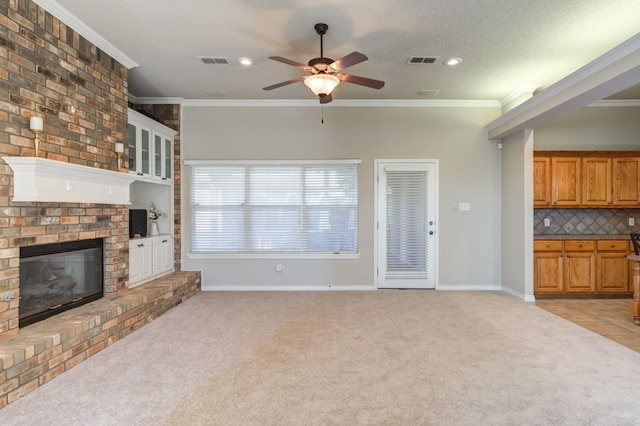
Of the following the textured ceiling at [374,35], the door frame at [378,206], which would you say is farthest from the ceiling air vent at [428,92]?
the door frame at [378,206]

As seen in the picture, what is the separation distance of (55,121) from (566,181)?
20.8ft

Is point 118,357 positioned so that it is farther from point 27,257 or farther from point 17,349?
point 27,257

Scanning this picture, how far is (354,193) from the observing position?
5.39 m

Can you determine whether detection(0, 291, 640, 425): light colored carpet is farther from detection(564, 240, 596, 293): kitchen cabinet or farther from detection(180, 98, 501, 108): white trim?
detection(180, 98, 501, 108): white trim

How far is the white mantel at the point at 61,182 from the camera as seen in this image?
8.44 ft

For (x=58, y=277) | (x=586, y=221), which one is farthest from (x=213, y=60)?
(x=586, y=221)

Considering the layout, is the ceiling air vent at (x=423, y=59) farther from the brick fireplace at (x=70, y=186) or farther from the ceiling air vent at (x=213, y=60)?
the brick fireplace at (x=70, y=186)

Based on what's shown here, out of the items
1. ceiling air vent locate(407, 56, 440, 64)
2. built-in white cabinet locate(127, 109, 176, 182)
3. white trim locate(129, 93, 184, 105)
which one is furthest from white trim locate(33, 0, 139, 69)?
ceiling air vent locate(407, 56, 440, 64)

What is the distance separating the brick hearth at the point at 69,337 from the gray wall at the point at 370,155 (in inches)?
65.1

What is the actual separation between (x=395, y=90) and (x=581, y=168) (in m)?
2.99

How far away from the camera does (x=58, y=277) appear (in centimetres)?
315

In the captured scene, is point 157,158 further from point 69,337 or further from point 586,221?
point 586,221

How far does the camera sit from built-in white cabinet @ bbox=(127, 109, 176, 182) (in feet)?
14.0

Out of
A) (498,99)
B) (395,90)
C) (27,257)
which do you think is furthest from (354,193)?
(27,257)
